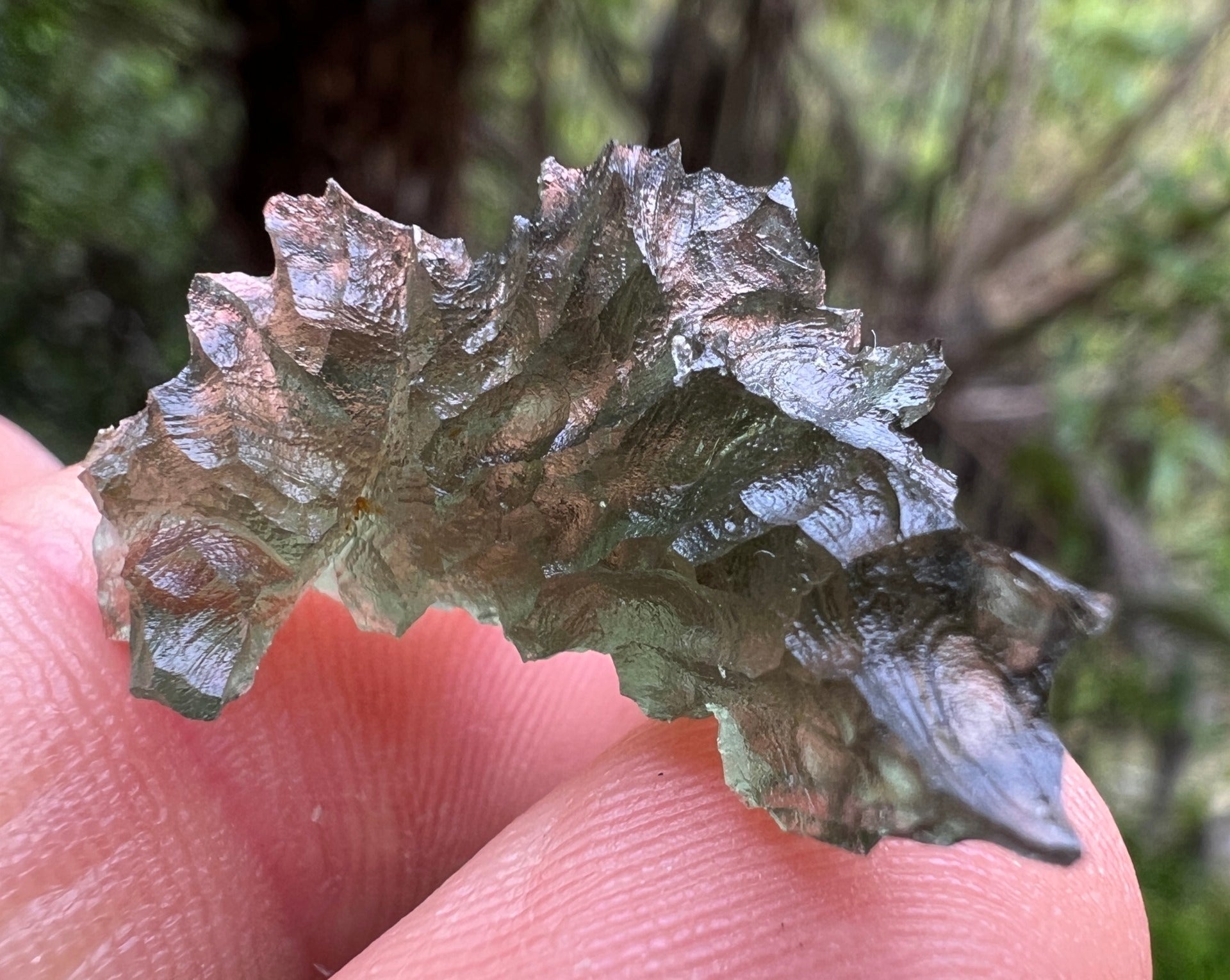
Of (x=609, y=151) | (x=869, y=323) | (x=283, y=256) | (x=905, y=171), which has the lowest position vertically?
(x=283, y=256)

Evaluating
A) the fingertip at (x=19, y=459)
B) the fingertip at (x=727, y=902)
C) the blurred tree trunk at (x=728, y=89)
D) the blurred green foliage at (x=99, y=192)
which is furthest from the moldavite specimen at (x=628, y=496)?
the blurred tree trunk at (x=728, y=89)

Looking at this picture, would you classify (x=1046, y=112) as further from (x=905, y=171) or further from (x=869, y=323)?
(x=869, y=323)

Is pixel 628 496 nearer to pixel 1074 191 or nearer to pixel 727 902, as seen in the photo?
pixel 727 902

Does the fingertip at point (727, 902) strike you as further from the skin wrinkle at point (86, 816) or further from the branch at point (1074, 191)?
the branch at point (1074, 191)

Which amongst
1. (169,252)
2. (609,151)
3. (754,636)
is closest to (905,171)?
(169,252)

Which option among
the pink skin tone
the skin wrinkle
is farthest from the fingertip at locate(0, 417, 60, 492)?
the skin wrinkle

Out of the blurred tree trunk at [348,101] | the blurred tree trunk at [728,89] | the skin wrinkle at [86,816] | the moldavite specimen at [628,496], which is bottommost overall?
the skin wrinkle at [86,816]
